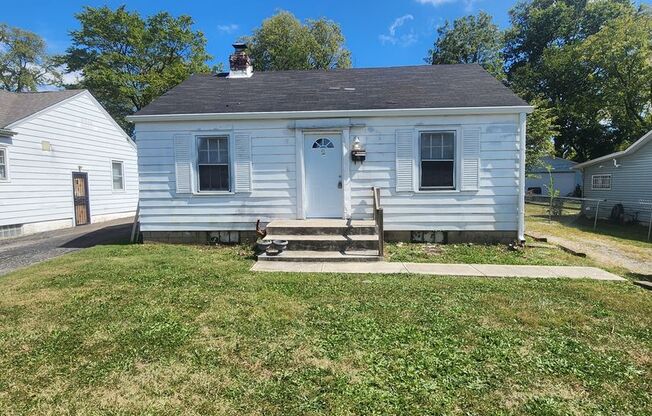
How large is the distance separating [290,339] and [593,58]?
99.5 feet

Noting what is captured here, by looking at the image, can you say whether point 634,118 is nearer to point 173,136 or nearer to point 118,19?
point 173,136

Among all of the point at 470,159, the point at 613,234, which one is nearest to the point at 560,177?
the point at 613,234

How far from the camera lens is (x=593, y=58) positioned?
23.9 m

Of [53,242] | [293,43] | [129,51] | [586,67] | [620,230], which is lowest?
[620,230]

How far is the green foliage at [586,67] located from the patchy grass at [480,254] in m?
22.7

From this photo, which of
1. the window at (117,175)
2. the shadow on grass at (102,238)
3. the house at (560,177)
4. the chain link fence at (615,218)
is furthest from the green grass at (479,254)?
the house at (560,177)

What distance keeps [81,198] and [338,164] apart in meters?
10.9

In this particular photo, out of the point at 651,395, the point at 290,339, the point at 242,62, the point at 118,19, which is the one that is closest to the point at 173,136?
the point at 242,62

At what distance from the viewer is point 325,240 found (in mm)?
6902

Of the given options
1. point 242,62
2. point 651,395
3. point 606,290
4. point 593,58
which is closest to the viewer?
point 651,395

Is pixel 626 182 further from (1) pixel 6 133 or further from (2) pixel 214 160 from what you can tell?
(1) pixel 6 133

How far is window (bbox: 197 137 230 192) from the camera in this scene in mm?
8188

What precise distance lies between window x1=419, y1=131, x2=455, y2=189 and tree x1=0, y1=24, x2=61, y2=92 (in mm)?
33709

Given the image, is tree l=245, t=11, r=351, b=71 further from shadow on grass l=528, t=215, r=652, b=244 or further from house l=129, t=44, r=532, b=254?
shadow on grass l=528, t=215, r=652, b=244
